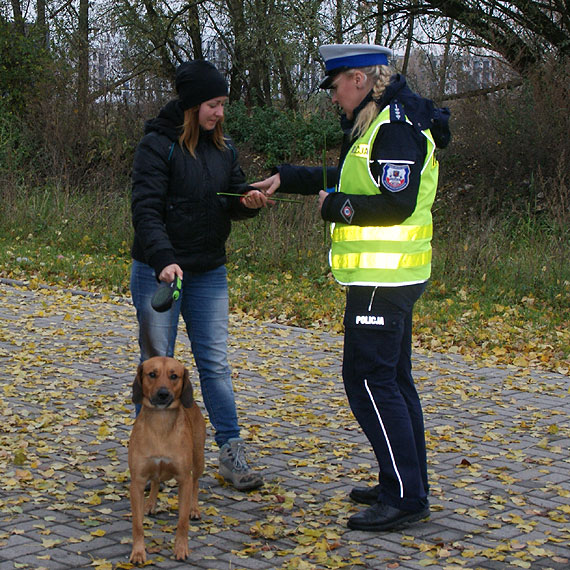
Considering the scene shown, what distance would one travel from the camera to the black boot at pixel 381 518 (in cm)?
463

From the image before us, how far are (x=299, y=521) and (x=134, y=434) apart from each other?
A: 101cm

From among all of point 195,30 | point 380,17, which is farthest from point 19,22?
point 380,17

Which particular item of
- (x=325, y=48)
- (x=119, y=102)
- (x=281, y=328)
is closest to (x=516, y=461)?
(x=325, y=48)

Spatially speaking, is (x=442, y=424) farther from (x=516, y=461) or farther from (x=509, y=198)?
(x=509, y=198)

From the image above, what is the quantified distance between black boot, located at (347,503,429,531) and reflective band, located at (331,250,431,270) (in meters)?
1.19

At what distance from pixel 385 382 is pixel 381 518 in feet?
2.20

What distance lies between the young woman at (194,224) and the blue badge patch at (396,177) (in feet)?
3.02

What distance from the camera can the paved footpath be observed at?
4395 millimetres

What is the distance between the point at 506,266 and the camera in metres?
12.7

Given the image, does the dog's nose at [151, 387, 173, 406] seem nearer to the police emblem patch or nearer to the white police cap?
the police emblem patch

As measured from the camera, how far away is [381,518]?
4.64 m

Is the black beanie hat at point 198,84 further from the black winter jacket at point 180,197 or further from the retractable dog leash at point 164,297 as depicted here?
the retractable dog leash at point 164,297

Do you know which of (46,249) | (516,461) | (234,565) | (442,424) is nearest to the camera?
(234,565)

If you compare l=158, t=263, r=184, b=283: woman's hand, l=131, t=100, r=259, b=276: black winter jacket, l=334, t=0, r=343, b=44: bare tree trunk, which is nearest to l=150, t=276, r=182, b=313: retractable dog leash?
l=158, t=263, r=184, b=283: woman's hand
